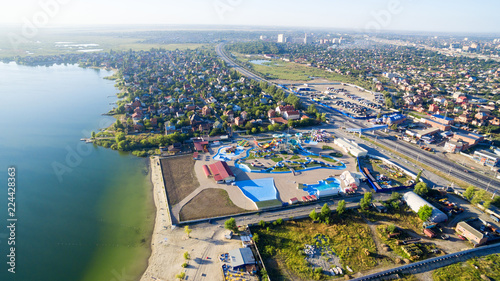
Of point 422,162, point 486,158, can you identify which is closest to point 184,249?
point 422,162

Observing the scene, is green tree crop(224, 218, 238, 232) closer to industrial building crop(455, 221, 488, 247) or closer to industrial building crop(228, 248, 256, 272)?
industrial building crop(228, 248, 256, 272)

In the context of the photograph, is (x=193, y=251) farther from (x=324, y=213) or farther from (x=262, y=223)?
(x=324, y=213)

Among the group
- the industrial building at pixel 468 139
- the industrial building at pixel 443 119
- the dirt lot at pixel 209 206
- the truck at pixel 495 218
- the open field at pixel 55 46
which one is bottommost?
the truck at pixel 495 218

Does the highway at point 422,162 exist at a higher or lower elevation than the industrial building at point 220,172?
lower

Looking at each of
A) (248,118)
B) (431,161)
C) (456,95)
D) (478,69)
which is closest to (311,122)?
(248,118)

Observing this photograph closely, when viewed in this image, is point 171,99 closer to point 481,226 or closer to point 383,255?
point 383,255

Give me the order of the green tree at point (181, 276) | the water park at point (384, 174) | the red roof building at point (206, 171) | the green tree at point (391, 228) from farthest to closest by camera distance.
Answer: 1. the red roof building at point (206, 171)
2. the water park at point (384, 174)
3. the green tree at point (391, 228)
4. the green tree at point (181, 276)

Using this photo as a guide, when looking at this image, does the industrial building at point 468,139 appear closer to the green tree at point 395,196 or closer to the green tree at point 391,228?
the green tree at point 395,196

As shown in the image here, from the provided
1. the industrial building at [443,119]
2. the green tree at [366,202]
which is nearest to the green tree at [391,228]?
Result: the green tree at [366,202]
